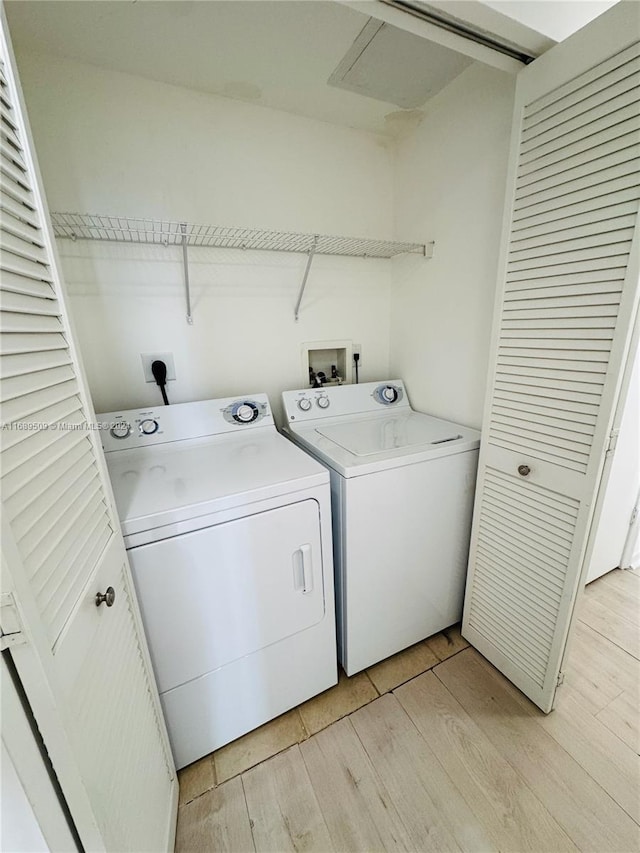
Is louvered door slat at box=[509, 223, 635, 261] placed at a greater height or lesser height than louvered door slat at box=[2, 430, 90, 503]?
greater

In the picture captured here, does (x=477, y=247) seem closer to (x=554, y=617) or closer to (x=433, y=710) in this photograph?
(x=554, y=617)

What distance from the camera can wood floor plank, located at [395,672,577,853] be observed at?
3.40 ft

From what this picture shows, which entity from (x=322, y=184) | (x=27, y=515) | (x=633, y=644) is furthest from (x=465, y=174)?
(x=633, y=644)

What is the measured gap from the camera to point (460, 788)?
116 centimetres

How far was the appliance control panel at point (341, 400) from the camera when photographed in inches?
69.2

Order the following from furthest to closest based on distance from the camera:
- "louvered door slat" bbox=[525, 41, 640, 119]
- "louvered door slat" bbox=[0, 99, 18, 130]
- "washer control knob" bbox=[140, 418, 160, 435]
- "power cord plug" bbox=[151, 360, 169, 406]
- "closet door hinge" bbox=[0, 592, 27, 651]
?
"power cord plug" bbox=[151, 360, 169, 406]
"washer control knob" bbox=[140, 418, 160, 435]
"louvered door slat" bbox=[525, 41, 640, 119]
"louvered door slat" bbox=[0, 99, 18, 130]
"closet door hinge" bbox=[0, 592, 27, 651]

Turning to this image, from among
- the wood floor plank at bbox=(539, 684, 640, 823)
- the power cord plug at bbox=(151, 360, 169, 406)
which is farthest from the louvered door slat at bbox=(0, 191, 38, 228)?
the wood floor plank at bbox=(539, 684, 640, 823)

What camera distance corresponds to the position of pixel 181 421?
1524mm

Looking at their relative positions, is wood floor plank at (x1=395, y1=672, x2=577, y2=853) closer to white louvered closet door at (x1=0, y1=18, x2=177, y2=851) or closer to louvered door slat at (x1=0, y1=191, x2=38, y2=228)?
white louvered closet door at (x1=0, y1=18, x2=177, y2=851)

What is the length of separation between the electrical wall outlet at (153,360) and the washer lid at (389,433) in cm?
76

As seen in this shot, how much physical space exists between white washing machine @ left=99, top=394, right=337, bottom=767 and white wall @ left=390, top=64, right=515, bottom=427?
37.5 inches

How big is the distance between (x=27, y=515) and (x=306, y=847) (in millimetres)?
1327

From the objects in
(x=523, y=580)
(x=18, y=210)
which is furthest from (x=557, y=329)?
(x=18, y=210)

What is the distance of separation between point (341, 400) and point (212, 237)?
1.00 metres
